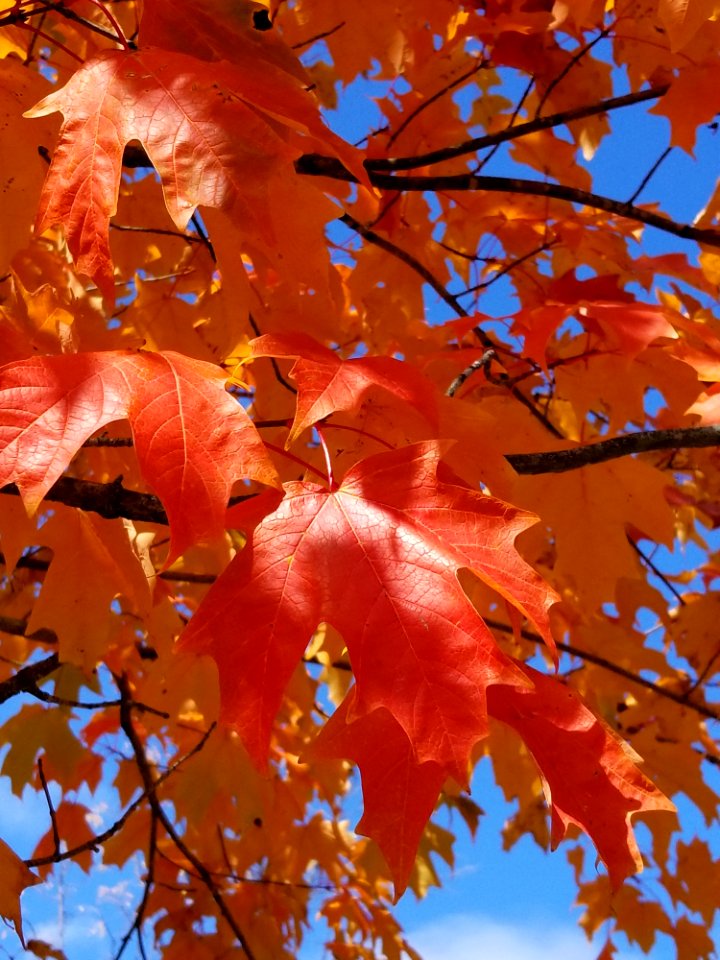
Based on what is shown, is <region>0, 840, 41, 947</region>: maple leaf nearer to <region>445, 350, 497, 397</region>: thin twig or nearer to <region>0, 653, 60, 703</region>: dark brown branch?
<region>0, 653, 60, 703</region>: dark brown branch

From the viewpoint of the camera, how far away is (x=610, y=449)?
130 cm

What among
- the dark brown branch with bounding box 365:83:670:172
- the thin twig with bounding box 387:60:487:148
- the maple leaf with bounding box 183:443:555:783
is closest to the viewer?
the maple leaf with bounding box 183:443:555:783

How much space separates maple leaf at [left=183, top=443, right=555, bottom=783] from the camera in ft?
2.93

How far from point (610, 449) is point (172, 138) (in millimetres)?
720

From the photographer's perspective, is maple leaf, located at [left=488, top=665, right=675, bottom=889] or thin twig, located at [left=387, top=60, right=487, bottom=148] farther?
thin twig, located at [left=387, top=60, right=487, bottom=148]

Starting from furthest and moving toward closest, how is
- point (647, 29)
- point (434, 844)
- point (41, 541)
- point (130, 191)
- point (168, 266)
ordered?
point (434, 844), point (130, 191), point (168, 266), point (647, 29), point (41, 541)

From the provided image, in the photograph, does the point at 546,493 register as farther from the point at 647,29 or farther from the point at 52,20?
the point at 52,20

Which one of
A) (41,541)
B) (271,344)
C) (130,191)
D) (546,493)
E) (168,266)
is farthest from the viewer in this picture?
(130,191)

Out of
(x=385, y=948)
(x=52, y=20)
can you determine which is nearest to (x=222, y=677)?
(x=52, y=20)

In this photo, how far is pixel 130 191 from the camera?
2.54 m

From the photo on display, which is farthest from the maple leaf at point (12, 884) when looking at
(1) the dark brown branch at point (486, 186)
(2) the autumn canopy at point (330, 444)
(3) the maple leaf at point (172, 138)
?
(1) the dark brown branch at point (486, 186)

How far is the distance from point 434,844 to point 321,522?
240 cm

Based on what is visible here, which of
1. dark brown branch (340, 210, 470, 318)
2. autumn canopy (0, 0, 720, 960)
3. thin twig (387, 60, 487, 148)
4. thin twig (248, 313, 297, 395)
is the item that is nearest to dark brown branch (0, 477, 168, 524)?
autumn canopy (0, 0, 720, 960)

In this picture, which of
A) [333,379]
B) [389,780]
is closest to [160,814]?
[389,780]
